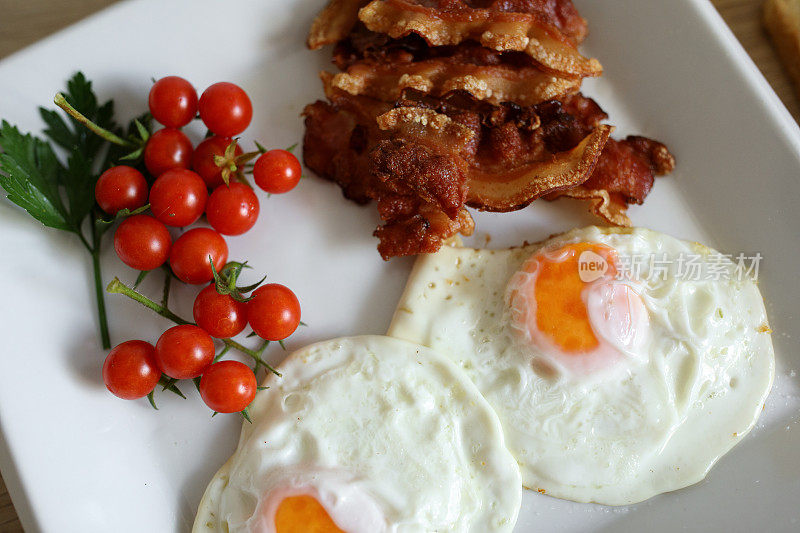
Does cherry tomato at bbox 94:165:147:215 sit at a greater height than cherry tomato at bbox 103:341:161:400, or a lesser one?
greater

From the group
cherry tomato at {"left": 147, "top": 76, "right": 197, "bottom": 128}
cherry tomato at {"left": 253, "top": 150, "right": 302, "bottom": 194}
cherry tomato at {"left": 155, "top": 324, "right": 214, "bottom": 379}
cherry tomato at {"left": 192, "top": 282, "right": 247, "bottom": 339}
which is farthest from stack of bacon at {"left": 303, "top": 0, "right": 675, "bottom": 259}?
cherry tomato at {"left": 155, "top": 324, "right": 214, "bottom": 379}

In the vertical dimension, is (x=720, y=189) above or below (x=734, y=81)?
below

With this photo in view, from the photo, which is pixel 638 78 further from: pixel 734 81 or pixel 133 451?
pixel 133 451


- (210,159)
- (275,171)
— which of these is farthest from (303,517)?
(210,159)

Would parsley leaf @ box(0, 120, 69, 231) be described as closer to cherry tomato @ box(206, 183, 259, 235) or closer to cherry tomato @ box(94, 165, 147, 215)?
cherry tomato @ box(94, 165, 147, 215)

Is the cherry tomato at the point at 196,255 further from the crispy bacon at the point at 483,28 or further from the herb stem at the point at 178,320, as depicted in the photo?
the crispy bacon at the point at 483,28

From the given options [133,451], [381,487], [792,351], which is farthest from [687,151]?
[133,451]
